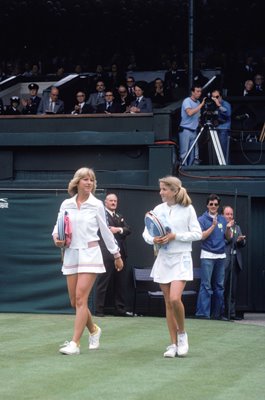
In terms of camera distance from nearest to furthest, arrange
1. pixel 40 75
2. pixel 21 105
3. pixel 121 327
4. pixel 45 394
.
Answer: pixel 45 394, pixel 121 327, pixel 21 105, pixel 40 75

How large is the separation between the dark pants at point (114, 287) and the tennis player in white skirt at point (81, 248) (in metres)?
5.76

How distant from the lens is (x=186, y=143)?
22781 mm

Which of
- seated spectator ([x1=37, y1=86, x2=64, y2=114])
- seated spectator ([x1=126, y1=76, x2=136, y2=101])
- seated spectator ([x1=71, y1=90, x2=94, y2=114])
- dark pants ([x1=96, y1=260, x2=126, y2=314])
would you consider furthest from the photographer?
dark pants ([x1=96, y1=260, x2=126, y2=314])

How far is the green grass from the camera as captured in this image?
9484 mm

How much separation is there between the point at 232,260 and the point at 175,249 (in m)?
6.89

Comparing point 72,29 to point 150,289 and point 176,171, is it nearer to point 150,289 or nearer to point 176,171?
point 176,171

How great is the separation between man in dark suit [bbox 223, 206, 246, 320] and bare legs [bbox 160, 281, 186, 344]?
6.49m

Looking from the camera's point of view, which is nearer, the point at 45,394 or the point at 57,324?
the point at 45,394

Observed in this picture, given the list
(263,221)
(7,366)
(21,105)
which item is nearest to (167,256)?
(7,366)

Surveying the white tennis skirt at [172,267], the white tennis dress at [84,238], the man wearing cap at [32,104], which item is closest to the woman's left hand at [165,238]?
the white tennis skirt at [172,267]

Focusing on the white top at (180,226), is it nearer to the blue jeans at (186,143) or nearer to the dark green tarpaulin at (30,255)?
the dark green tarpaulin at (30,255)

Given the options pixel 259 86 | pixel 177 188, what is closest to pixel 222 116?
pixel 259 86

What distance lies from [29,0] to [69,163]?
13.3m

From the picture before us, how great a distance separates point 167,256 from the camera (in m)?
11.9
